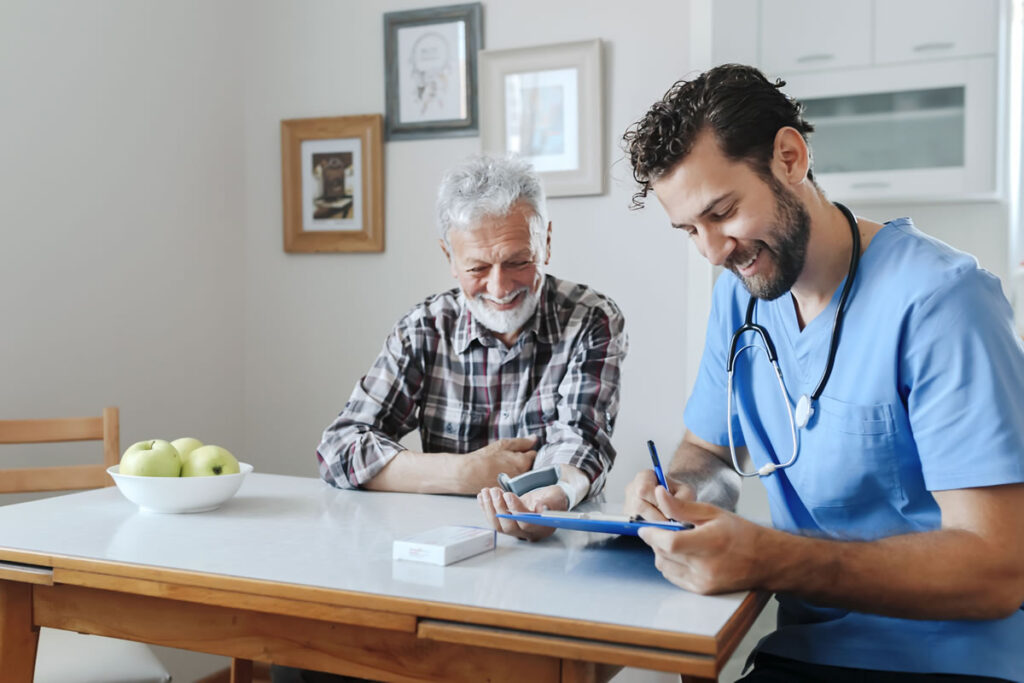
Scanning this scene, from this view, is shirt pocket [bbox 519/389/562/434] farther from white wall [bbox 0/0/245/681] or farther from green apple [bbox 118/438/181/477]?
white wall [bbox 0/0/245/681]

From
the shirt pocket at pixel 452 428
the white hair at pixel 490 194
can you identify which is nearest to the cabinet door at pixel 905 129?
the white hair at pixel 490 194

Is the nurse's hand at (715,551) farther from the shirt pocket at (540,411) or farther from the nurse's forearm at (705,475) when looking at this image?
the shirt pocket at (540,411)

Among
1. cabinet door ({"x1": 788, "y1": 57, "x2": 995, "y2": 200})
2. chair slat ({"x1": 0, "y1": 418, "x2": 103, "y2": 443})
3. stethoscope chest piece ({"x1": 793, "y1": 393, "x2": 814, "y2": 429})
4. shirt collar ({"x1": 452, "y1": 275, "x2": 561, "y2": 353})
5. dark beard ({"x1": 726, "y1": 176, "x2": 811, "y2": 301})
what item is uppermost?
cabinet door ({"x1": 788, "y1": 57, "x2": 995, "y2": 200})

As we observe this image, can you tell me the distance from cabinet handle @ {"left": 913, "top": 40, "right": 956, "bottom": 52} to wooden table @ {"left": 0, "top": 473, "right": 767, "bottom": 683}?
2101 mm

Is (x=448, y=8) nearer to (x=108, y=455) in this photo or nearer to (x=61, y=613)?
(x=108, y=455)

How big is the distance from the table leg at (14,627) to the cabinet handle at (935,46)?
8.72ft

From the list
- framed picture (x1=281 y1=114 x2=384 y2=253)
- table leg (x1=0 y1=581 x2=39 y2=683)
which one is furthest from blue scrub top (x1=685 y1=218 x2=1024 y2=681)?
framed picture (x1=281 y1=114 x2=384 y2=253)

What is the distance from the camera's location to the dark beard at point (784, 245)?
4.42 ft

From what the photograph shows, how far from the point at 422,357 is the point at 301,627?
938 mm

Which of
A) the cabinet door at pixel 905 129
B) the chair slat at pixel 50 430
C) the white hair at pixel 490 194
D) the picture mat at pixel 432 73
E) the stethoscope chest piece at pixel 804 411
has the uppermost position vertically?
the picture mat at pixel 432 73

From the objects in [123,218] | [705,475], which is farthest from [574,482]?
[123,218]

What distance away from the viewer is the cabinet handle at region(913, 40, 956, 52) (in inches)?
109

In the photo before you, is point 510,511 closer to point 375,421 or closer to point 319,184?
point 375,421

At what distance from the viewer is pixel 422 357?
6.71 feet
